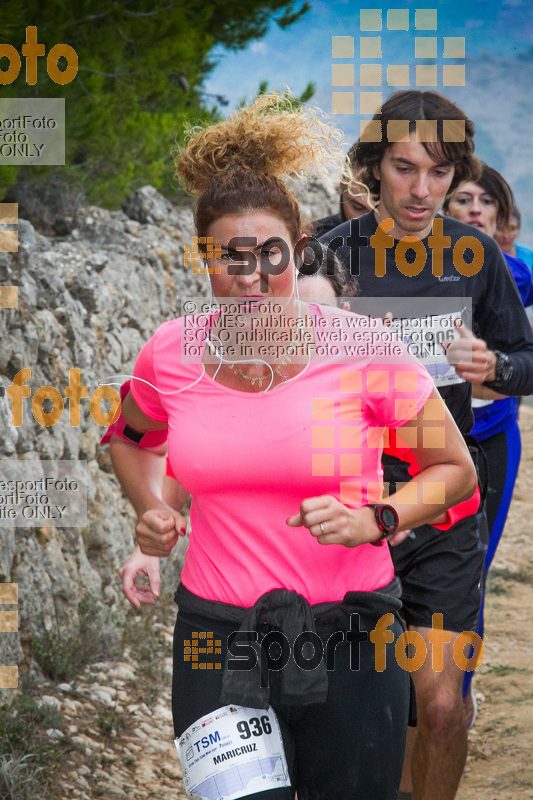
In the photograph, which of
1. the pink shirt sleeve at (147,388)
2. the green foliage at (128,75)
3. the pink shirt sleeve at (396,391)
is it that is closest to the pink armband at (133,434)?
the pink shirt sleeve at (147,388)

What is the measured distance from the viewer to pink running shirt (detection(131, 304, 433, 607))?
6.54 ft

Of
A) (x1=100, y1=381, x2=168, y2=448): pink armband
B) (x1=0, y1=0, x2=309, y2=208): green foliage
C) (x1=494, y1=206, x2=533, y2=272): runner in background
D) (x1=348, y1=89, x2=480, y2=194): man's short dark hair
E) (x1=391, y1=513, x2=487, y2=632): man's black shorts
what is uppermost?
(x1=0, y1=0, x2=309, y2=208): green foliage

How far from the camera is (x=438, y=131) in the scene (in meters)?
3.31

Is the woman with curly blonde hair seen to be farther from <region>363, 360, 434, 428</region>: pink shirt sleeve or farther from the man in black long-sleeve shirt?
the man in black long-sleeve shirt

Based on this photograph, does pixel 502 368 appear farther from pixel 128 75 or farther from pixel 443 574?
pixel 128 75

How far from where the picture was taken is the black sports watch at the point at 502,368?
3039 mm

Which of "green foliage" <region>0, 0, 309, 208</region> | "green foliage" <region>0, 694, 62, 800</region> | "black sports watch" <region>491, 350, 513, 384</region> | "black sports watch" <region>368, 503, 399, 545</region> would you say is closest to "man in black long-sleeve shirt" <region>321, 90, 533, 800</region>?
"black sports watch" <region>491, 350, 513, 384</region>

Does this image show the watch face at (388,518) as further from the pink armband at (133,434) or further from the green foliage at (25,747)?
the green foliage at (25,747)

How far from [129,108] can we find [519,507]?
6055 millimetres

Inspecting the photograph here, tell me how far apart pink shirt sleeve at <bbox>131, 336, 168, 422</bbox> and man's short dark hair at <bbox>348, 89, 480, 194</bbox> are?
5.03 ft

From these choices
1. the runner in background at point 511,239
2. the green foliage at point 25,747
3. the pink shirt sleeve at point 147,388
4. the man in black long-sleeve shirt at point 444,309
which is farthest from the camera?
the runner in background at point 511,239

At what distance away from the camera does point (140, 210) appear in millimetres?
7051

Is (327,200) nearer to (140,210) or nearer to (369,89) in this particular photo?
(140,210)

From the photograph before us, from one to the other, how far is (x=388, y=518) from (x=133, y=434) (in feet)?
2.74
